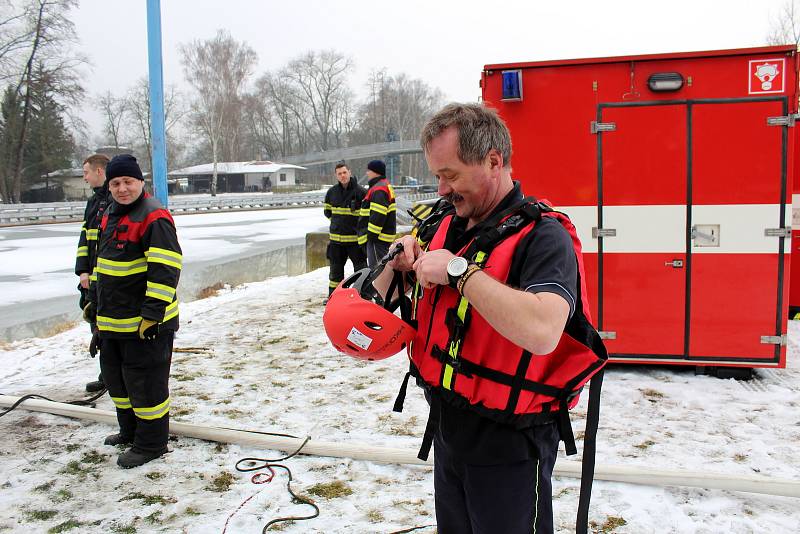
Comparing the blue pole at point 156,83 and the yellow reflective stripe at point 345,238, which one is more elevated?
the blue pole at point 156,83

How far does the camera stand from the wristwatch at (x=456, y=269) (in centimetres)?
173

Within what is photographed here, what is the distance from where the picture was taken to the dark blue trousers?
1.94m

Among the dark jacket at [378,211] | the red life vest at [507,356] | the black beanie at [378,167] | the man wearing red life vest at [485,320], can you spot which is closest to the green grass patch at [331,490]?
the man wearing red life vest at [485,320]

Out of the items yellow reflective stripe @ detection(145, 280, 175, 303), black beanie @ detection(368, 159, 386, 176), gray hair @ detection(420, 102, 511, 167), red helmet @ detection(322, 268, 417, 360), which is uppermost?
black beanie @ detection(368, 159, 386, 176)

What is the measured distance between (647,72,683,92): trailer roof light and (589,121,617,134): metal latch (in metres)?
0.44

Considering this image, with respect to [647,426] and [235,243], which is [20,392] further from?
[235,243]

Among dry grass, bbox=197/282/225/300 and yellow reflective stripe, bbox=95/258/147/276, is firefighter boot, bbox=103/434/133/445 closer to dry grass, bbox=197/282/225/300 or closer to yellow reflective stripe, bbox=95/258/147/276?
yellow reflective stripe, bbox=95/258/147/276

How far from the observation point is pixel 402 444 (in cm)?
435

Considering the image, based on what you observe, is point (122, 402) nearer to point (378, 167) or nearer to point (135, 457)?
point (135, 457)

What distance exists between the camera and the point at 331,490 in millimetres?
3744

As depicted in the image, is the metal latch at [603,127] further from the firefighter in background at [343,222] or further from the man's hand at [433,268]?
the man's hand at [433,268]

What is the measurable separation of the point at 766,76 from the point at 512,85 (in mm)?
2104

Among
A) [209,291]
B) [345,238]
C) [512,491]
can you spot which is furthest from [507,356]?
[209,291]

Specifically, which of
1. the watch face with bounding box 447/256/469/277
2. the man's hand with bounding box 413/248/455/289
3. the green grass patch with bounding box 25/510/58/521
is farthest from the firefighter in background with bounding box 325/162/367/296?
the watch face with bounding box 447/256/469/277
